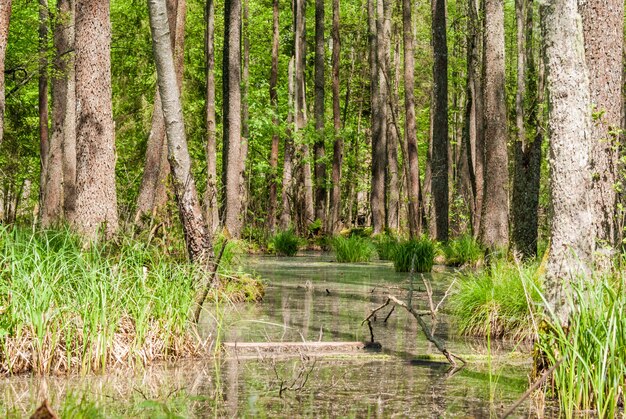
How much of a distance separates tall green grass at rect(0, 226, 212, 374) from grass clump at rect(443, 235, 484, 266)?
12.0 metres

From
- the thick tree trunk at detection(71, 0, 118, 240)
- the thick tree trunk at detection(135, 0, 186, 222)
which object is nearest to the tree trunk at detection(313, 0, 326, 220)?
the thick tree trunk at detection(135, 0, 186, 222)

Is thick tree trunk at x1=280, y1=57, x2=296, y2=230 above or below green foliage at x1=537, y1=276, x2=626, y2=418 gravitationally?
above

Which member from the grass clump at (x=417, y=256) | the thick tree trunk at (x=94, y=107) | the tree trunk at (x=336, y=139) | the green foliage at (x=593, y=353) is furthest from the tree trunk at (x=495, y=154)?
the tree trunk at (x=336, y=139)

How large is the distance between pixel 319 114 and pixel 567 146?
23693mm

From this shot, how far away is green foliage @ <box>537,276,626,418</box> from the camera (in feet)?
15.8

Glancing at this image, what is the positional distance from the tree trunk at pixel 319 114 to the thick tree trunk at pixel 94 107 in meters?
17.9

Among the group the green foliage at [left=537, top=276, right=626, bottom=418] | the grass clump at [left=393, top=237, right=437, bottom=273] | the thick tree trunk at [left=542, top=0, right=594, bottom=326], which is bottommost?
the green foliage at [left=537, top=276, right=626, bottom=418]

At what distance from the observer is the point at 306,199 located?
28.5 metres

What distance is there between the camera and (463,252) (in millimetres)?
19469

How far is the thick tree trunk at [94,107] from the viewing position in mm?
11039

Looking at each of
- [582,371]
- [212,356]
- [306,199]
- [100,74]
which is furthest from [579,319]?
[306,199]

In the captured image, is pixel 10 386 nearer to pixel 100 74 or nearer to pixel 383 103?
pixel 100 74

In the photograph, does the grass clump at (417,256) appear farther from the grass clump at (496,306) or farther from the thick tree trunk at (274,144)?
the thick tree trunk at (274,144)

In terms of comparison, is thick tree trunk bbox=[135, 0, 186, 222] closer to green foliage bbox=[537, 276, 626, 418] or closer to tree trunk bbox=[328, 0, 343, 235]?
green foliage bbox=[537, 276, 626, 418]
